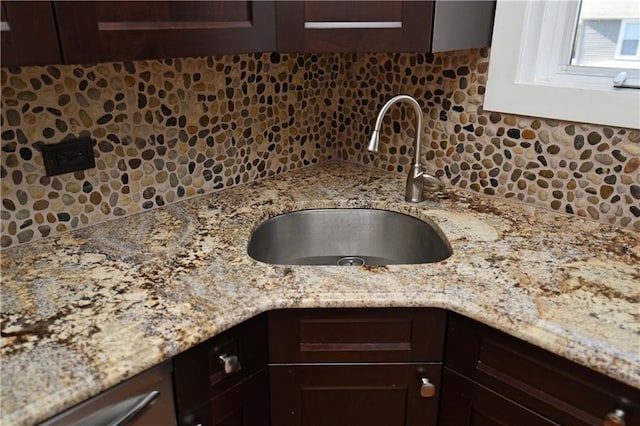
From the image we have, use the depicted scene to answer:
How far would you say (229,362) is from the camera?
1.00m

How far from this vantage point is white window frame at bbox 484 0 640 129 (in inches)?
51.2

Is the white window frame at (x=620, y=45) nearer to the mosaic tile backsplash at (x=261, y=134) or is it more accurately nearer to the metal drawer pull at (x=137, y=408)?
the mosaic tile backsplash at (x=261, y=134)

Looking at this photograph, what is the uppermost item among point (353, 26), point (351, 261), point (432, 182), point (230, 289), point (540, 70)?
point (353, 26)

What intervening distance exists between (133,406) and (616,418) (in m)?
0.83

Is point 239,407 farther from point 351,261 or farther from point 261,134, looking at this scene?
point 261,134

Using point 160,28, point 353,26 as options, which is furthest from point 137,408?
point 353,26

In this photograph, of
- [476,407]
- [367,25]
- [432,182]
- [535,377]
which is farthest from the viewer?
[432,182]

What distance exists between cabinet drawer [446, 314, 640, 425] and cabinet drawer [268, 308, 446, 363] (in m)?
0.05

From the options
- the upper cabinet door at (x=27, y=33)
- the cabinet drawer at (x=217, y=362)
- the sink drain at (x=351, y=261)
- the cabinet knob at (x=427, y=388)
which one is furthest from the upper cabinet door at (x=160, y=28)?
the cabinet knob at (x=427, y=388)

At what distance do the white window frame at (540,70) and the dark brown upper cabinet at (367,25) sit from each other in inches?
8.5

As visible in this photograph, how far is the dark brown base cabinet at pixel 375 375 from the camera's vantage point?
37.7 inches

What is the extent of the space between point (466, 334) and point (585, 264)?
1.08ft

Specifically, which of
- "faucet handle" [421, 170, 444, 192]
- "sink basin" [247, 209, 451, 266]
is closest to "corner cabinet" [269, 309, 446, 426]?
"sink basin" [247, 209, 451, 266]

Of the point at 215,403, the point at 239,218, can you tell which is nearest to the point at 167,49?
the point at 239,218
